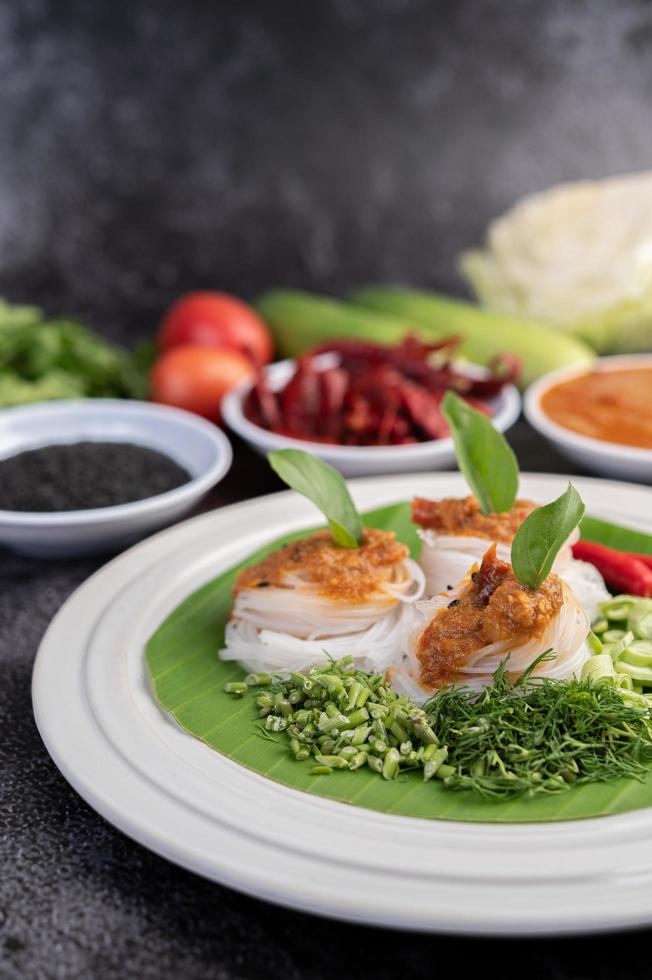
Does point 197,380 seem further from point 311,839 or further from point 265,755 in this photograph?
point 311,839

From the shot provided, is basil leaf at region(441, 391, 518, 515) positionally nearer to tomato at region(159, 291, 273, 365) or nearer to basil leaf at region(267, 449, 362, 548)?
basil leaf at region(267, 449, 362, 548)

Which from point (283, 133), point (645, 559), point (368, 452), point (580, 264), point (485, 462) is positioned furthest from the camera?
point (283, 133)

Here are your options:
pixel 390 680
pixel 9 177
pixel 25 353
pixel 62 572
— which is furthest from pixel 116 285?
pixel 390 680

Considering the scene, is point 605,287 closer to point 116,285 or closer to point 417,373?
point 417,373

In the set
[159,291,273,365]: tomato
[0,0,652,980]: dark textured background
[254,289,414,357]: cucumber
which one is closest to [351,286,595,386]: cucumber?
[254,289,414,357]: cucumber

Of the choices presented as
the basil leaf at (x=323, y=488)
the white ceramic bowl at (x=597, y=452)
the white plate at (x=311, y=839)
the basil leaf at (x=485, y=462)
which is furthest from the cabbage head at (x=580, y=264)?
the white plate at (x=311, y=839)

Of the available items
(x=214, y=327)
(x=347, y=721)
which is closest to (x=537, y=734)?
(x=347, y=721)
